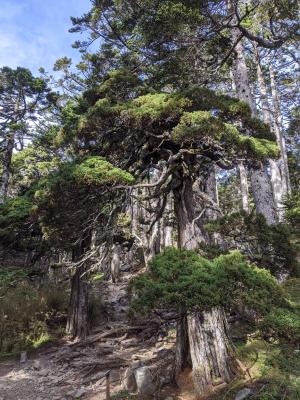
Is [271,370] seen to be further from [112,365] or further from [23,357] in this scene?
[23,357]

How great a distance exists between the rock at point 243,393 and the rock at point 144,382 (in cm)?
153

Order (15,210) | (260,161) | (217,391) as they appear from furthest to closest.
A: (15,210)
(260,161)
(217,391)

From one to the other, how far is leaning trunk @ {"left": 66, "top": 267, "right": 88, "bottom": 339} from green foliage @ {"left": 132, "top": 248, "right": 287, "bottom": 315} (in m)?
5.94

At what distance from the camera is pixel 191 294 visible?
306 centimetres

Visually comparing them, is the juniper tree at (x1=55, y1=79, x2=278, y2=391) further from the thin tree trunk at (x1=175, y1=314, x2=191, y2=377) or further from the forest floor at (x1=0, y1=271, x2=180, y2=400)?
the forest floor at (x1=0, y1=271, x2=180, y2=400)

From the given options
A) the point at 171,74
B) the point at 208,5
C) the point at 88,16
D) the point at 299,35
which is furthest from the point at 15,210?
the point at 88,16

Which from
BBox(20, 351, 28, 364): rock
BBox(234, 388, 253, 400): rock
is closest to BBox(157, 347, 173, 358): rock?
BBox(234, 388, 253, 400): rock

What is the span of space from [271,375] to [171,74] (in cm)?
537

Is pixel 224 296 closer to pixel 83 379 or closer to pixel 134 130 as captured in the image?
pixel 134 130

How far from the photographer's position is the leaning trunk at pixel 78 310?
8.92 m

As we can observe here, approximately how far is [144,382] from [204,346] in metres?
1.48

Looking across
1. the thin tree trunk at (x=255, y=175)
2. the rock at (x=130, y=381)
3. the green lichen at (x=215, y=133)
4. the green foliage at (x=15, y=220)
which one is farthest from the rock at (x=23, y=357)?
the thin tree trunk at (x=255, y=175)

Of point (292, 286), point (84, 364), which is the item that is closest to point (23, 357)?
point (84, 364)

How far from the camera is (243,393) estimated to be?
13.9 ft
